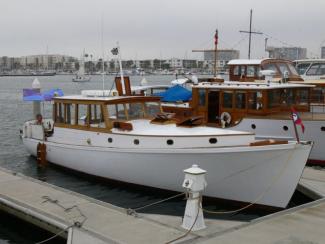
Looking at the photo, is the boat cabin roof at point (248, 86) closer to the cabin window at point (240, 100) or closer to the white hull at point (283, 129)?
the cabin window at point (240, 100)

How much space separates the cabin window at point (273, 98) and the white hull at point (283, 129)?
2.51ft

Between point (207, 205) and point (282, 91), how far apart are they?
780cm

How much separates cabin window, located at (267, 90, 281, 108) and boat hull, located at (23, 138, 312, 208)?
6.74 meters

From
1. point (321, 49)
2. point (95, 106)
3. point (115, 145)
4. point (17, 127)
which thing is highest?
point (321, 49)

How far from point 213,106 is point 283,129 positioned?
9.73ft

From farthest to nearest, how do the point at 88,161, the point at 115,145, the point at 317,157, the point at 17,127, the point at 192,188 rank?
the point at 17,127 < the point at 317,157 < the point at 88,161 < the point at 115,145 < the point at 192,188

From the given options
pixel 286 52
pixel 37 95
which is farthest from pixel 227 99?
pixel 286 52

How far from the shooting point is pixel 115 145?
578 inches

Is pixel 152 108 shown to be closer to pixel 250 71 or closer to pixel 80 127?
pixel 80 127

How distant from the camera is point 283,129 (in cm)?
1844

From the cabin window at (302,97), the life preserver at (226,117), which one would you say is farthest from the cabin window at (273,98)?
the life preserver at (226,117)

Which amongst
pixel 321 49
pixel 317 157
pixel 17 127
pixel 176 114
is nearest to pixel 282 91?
pixel 317 157

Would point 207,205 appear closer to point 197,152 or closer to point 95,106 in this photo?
point 197,152

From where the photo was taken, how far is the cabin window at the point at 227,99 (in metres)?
19.1
